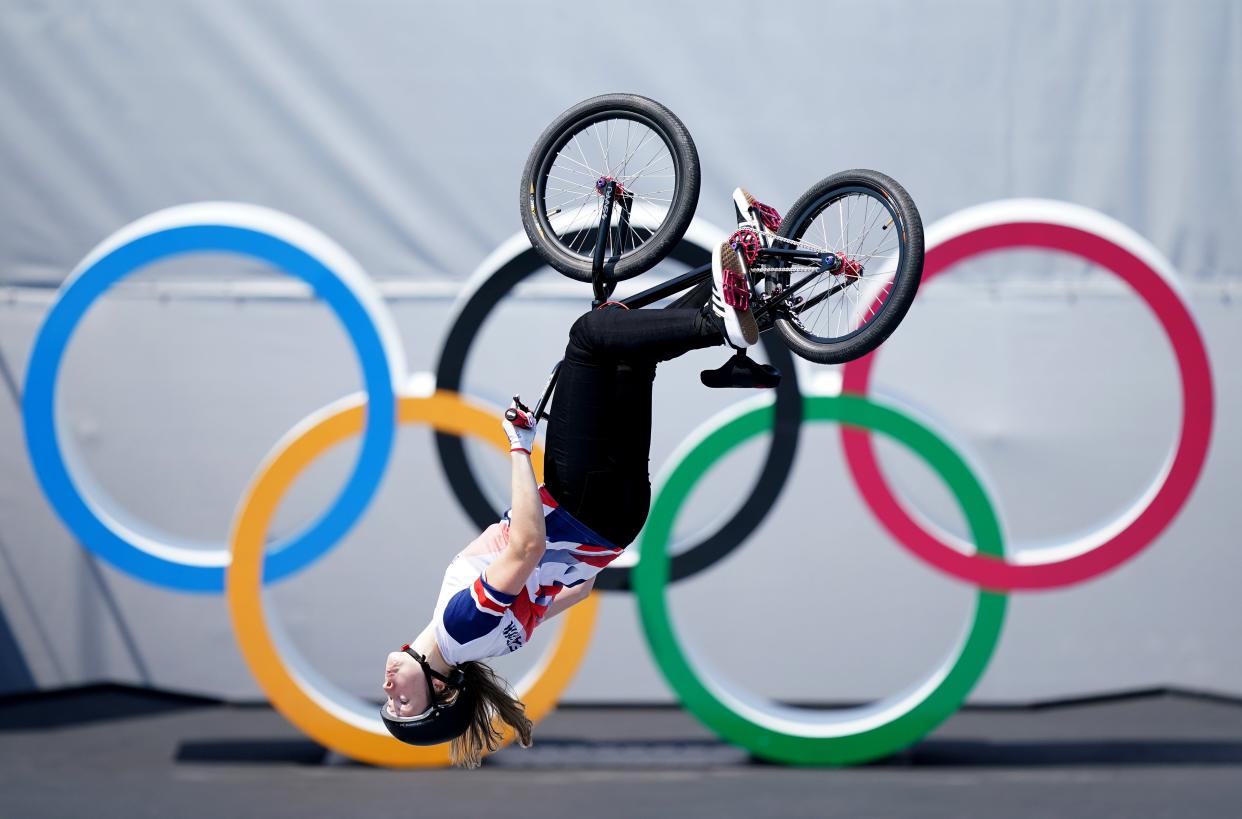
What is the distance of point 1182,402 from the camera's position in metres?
6.90

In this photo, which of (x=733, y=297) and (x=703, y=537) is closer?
(x=733, y=297)

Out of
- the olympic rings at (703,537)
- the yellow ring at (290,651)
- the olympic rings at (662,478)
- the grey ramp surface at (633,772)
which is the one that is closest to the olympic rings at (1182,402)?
the olympic rings at (662,478)

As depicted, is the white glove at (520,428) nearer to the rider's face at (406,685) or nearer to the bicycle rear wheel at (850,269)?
the bicycle rear wheel at (850,269)

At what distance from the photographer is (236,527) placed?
6883mm

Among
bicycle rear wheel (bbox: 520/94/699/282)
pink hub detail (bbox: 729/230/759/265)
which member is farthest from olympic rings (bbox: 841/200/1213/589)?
pink hub detail (bbox: 729/230/759/265)

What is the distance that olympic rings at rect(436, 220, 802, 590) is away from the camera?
652 centimetres

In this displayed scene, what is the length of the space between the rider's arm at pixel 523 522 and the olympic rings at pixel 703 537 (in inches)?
108

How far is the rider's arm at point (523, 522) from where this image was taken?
3.78 meters

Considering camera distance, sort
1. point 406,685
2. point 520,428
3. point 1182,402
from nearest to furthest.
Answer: point 520,428 → point 406,685 → point 1182,402

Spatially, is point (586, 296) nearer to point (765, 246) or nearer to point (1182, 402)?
point (1182, 402)

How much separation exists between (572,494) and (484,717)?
905 mm

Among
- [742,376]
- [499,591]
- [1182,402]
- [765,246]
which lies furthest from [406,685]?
[1182,402]

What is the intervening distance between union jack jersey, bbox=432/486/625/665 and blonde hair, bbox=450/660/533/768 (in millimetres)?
231

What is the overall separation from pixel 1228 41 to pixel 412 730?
5.53 metres
